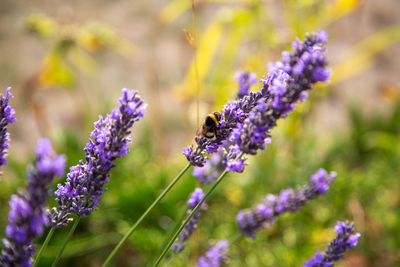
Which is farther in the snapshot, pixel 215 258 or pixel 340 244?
pixel 215 258

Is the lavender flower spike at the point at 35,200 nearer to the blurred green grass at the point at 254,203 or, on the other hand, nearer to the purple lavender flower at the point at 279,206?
the purple lavender flower at the point at 279,206

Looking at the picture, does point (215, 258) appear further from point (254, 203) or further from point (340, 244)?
point (254, 203)

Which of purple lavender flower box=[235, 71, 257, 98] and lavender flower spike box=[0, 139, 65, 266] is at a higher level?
purple lavender flower box=[235, 71, 257, 98]

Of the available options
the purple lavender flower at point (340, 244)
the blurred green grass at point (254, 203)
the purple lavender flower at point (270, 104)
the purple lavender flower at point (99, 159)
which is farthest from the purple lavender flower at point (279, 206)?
the blurred green grass at point (254, 203)

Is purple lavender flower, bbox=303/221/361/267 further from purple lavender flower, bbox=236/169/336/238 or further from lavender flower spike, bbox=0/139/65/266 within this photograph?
lavender flower spike, bbox=0/139/65/266

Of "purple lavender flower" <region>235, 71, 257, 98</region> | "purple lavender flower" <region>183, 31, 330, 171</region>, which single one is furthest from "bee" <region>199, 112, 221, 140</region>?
"purple lavender flower" <region>235, 71, 257, 98</region>

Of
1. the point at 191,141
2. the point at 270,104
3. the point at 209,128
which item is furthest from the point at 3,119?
the point at 191,141
